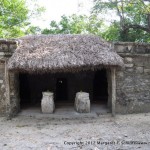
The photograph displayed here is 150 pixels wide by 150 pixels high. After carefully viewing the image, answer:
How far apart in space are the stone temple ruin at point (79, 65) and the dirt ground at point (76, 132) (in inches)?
21.3

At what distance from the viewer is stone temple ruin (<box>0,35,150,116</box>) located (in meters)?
8.60

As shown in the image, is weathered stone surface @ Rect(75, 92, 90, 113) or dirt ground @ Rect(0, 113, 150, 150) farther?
weathered stone surface @ Rect(75, 92, 90, 113)

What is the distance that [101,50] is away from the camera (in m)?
9.08

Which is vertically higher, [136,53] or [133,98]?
[136,53]

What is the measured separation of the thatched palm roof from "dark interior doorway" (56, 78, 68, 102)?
300 centimetres

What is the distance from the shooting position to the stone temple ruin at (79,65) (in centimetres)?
860

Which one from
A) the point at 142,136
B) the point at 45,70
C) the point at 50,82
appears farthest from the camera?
the point at 50,82

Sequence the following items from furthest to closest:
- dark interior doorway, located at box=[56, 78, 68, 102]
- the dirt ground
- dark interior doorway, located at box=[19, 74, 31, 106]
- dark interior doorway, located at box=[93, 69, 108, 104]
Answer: dark interior doorway, located at box=[93, 69, 108, 104] → dark interior doorway, located at box=[56, 78, 68, 102] → dark interior doorway, located at box=[19, 74, 31, 106] → the dirt ground

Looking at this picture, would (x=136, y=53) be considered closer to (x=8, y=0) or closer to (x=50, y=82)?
(x=50, y=82)

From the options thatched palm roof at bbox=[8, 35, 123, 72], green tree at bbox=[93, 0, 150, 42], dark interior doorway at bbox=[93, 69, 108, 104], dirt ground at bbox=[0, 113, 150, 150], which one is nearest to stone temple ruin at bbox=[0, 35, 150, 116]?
thatched palm roof at bbox=[8, 35, 123, 72]

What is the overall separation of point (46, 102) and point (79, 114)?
1.22m

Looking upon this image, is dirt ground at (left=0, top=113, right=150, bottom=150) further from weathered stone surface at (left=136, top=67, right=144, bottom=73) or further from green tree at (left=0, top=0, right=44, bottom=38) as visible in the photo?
green tree at (left=0, top=0, right=44, bottom=38)

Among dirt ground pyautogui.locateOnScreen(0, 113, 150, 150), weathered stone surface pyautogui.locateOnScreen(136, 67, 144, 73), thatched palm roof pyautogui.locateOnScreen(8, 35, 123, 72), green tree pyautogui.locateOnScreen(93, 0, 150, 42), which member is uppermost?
green tree pyautogui.locateOnScreen(93, 0, 150, 42)

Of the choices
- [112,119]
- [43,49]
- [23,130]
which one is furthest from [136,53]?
[23,130]
